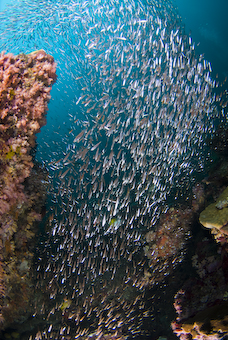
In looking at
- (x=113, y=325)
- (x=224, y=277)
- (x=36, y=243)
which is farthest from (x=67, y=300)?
(x=224, y=277)

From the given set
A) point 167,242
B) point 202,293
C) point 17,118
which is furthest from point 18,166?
point 202,293

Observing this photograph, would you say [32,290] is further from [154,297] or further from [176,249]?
[176,249]

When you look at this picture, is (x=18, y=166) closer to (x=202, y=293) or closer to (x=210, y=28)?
(x=202, y=293)

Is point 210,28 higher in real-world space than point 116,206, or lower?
higher

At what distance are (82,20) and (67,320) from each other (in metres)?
12.2

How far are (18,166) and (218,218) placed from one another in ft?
14.8

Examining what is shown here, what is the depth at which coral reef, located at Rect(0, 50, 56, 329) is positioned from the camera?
363 centimetres

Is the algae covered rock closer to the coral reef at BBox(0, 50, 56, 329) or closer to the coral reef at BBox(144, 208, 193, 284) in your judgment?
the coral reef at BBox(144, 208, 193, 284)

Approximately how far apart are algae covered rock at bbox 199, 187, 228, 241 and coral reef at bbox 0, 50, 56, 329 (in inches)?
165

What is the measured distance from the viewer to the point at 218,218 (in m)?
3.75

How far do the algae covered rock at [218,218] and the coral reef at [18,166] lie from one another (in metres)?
4.19

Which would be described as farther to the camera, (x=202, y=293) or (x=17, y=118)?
(x=202, y=293)

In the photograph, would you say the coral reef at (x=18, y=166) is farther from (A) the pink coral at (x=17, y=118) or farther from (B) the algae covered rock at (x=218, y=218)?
(B) the algae covered rock at (x=218, y=218)

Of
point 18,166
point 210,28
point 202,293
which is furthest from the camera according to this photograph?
point 210,28
